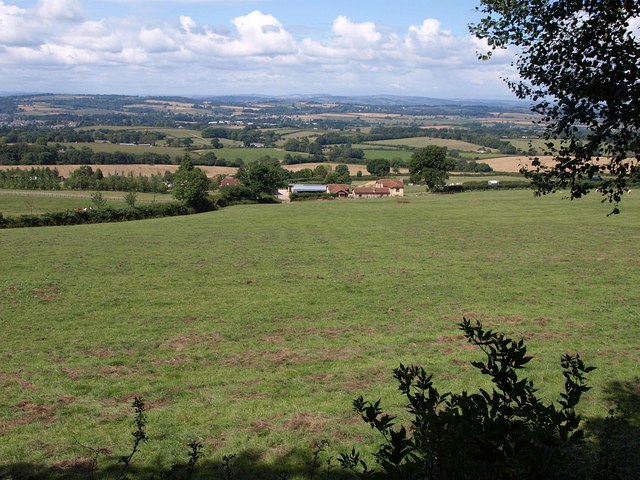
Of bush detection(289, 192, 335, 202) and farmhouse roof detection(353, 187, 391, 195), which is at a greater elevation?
farmhouse roof detection(353, 187, 391, 195)

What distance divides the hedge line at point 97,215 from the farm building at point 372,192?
34.4 meters

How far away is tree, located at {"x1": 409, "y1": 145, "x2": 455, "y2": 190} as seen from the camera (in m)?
88.1

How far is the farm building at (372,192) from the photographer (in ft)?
310

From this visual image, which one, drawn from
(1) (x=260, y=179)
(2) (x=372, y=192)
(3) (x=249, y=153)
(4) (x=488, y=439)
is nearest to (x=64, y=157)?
(3) (x=249, y=153)

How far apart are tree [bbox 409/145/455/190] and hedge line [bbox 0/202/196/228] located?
3887 cm

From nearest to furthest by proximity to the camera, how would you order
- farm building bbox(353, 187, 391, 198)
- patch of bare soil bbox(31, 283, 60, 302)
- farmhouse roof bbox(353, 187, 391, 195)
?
patch of bare soil bbox(31, 283, 60, 302) → farm building bbox(353, 187, 391, 198) → farmhouse roof bbox(353, 187, 391, 195)

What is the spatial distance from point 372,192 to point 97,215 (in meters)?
49.5

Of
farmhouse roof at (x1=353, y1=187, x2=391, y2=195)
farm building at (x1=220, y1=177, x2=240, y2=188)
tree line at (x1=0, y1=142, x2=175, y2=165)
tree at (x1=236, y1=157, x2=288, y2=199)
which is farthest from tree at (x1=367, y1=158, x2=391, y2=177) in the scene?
tree line at (x1=0, y1=142, x2=175, y2=165)

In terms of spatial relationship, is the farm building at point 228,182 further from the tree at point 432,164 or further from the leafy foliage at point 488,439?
the leafy foliage at point 488,439

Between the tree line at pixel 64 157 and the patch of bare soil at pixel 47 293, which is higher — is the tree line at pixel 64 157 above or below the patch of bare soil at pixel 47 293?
below

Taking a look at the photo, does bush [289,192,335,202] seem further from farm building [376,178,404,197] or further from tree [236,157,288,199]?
farm building [376,178,404,197]

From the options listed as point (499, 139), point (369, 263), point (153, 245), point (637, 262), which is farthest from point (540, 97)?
point (499, 139)

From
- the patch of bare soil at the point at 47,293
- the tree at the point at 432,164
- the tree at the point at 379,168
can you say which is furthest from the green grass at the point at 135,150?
the patch of bare soil at the point at 47,293

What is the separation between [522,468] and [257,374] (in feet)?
38.8
